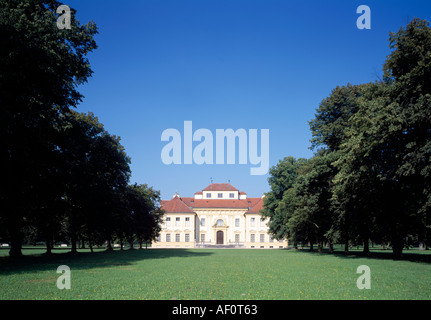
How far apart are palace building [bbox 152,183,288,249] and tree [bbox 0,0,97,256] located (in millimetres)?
60484

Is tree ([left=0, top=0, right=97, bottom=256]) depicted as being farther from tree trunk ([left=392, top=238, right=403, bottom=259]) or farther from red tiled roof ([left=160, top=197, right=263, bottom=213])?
red tiled roof ([left=160, top=197, right=263, bottom=213])

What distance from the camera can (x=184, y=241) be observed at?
3216 inches

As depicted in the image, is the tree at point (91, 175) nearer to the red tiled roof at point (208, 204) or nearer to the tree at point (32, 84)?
the tree at point (32, 84)

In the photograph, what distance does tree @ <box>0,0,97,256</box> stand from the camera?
56.3 ft

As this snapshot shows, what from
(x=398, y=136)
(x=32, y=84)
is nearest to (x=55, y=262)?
(x=32, y=84)

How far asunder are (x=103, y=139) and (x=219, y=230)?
5459 centimetres

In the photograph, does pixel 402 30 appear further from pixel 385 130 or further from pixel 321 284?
pixel 321 284

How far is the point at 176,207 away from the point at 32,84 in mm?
67337

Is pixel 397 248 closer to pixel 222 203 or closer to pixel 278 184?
pixel 278 184

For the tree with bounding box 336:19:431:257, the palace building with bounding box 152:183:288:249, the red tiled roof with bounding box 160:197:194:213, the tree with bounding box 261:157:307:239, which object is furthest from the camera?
the red tiled roof with bounding box 160:197:194:213

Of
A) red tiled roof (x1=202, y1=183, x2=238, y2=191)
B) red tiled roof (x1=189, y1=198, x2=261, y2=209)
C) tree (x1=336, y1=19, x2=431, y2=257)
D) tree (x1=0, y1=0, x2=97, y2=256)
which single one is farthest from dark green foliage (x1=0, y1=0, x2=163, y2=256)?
red tiled roof (x1=202, y1=183, x2=238, y2=191)

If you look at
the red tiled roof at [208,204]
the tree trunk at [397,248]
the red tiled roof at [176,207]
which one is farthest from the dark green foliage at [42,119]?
the red tiled roof at [208,204]

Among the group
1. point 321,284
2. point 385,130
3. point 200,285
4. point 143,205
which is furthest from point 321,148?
point 143,205
